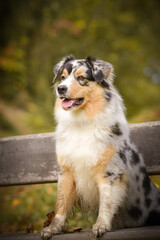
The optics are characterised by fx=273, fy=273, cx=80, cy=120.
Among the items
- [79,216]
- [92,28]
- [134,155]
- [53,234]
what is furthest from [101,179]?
[92,28]

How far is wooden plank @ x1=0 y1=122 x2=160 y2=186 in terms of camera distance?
3.62 metres

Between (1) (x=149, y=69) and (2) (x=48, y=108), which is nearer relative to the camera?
(2) (x=48, y=108)

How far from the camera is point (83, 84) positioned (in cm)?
336

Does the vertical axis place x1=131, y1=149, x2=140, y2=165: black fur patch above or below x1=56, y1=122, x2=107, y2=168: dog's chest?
below

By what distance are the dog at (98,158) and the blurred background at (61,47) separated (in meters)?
7.65

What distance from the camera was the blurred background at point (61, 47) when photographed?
39.7 ft

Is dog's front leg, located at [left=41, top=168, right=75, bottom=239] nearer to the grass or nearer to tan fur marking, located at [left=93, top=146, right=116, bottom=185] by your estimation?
tan fur marking, located at [left=93, top=146, right=116, bottom=185]

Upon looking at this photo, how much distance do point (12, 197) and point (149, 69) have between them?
1537cm

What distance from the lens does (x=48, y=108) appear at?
44.9ft

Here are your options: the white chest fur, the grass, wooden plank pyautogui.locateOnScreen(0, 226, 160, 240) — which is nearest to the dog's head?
the white chest fur

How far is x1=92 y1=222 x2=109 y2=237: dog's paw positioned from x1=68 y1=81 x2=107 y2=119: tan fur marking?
1.23 m

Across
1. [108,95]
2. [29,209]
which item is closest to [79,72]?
[108,95]

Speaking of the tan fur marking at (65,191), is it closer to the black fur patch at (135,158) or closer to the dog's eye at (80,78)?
the black fur patch at (135,158)

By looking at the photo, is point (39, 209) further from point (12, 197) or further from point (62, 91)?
point (62, 91)
